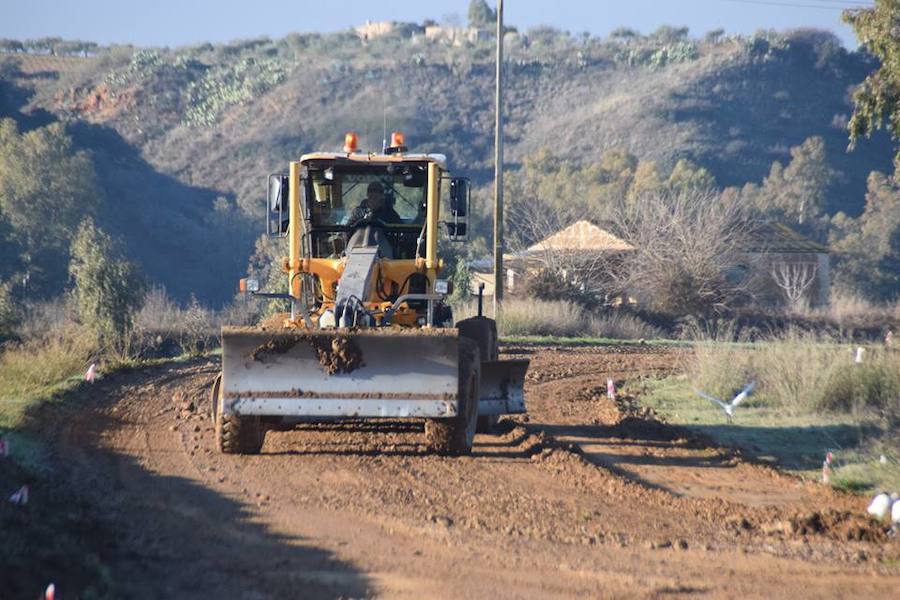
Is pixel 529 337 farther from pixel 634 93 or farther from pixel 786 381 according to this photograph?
pixel 634 93

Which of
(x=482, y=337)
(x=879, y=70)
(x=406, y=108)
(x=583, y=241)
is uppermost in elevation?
(x=406, y=108)

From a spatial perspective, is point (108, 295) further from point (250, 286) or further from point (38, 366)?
point (250, 286)

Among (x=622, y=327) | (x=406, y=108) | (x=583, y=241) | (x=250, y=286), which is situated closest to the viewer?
(x=250, y=286)

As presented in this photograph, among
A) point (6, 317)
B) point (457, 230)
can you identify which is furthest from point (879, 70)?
point (6, 317)

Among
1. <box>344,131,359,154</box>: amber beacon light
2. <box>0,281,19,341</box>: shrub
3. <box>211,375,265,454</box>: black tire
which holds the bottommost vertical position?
<box>211,375,265,454</box>: black tire

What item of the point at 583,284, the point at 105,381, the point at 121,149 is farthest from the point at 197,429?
the point at 121,149

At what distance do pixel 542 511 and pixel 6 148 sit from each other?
40607mm

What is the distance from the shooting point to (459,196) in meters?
12.0

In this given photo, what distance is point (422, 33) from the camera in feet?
346

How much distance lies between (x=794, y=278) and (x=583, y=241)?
10.0 metres

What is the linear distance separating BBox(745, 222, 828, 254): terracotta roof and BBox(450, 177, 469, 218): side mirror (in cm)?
3259

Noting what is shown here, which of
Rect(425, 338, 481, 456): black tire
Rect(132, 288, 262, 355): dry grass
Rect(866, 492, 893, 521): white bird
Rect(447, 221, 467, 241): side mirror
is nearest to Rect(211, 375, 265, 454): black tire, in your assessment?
Rect(425, 338, 481, 456): black tire

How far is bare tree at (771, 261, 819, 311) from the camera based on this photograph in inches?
1678

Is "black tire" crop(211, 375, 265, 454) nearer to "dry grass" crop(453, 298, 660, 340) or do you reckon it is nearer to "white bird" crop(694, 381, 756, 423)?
"white bird" crop(694, 381, 756, 423)
